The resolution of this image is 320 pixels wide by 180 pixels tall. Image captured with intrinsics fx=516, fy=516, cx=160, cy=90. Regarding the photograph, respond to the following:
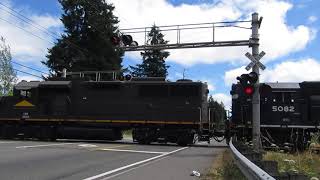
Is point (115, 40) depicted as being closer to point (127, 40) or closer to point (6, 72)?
point (127, 40)

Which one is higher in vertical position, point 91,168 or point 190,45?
point 190,45

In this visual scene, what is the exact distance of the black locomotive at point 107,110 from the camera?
31.3 metres

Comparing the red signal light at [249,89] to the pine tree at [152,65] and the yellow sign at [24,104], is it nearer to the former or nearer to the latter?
the yellow sign at [24,104]

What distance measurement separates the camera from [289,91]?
2767cm

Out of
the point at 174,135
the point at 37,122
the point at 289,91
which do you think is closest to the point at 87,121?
the point at 37,122

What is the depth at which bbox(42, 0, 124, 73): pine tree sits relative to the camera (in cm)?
6625

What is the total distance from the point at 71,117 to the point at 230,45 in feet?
39.1

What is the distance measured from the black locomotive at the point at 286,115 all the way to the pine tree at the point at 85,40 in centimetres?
3913

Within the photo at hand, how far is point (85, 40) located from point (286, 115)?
145 feet

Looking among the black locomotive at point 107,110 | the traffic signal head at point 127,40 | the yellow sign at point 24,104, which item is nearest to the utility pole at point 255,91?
the traffic signal head at point 127,40

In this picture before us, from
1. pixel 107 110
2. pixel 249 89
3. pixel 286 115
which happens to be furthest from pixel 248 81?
pixel 107 110

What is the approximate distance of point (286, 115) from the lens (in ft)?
90.4

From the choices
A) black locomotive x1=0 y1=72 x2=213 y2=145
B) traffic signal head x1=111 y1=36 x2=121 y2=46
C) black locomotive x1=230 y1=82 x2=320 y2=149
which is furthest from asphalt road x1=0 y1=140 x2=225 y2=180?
black locomotive x1=0 y1=72 x2=213 y2=145

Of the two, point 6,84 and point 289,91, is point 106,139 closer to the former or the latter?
point 289,91
